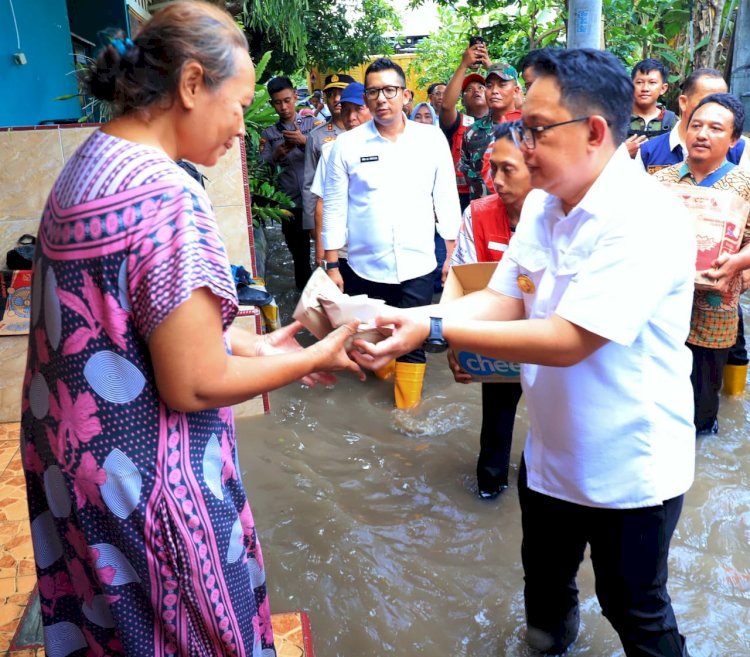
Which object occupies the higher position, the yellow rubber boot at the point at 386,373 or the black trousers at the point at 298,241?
the black trousers at the point at 298,241

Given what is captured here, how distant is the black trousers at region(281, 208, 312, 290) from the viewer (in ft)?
24.3

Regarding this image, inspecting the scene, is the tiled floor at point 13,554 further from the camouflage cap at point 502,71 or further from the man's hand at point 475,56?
the man's hand at point 475,56

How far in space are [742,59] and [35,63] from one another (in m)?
9.86

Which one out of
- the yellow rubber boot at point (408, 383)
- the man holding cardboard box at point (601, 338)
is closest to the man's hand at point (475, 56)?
the yellow rubber boot at point (408, 383)

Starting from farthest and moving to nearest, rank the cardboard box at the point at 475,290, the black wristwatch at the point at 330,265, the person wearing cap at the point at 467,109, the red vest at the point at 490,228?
the person wearing cap at the point at 467,109, the black wristwatch at the point at 330,265, the red vest at the point at 490,228, the cardboard box at the point at 475,290

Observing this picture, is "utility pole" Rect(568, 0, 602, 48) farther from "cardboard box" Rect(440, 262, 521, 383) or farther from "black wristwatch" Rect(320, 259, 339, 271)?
"cardboard box" Rect(440, 262, 521, 383)

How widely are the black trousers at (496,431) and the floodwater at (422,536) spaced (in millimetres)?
138

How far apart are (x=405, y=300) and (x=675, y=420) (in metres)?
3.05

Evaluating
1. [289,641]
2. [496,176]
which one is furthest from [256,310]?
[289,641]

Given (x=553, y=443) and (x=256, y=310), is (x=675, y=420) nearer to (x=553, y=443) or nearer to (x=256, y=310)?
(x=553, y=443)

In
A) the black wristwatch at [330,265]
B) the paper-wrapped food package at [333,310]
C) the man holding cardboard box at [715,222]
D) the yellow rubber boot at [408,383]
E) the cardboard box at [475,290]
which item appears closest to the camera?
the paper-wrapped food package at [333,310]

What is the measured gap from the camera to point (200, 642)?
1463 millimetres

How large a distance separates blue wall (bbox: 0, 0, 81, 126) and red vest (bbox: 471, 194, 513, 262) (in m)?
4.38

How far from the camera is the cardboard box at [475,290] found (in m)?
2.91
